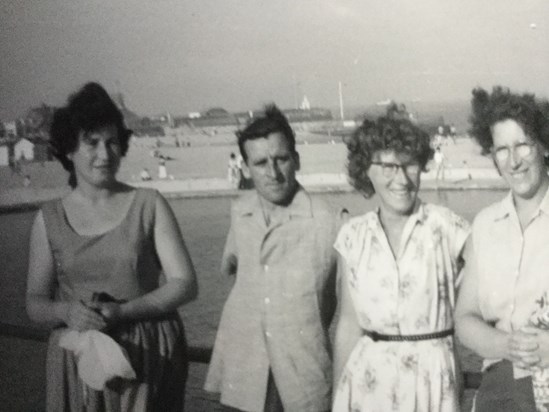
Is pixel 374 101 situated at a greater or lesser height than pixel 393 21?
lesser

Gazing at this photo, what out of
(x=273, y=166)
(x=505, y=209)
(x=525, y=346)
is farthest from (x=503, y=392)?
(x=273, y=166)

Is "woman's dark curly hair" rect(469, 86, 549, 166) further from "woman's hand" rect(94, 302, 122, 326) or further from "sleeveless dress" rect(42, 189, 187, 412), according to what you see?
"woman's hand" rect(94, 302, 122, 326)

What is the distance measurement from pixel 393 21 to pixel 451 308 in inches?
32.5

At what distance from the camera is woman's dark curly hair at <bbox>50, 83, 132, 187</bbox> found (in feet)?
5.72

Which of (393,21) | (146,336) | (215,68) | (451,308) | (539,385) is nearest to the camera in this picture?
(539,385)

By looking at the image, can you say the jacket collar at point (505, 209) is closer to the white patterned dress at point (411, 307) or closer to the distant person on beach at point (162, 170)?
the white patterned dress at point (411, 307)

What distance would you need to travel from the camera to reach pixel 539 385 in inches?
54.2

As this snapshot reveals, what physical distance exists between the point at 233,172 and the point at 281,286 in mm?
369

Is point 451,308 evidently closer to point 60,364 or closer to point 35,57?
point 60,364

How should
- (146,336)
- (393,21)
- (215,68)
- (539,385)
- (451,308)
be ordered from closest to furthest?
(539,385) < (451,308) < (146,336) < (393,21) < (215,68)

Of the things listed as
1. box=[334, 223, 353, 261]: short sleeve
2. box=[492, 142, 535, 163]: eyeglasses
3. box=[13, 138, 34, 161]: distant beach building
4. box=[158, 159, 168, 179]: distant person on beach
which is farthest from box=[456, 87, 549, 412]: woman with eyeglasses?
box=[13, 138, 34, 161]: distant beach building

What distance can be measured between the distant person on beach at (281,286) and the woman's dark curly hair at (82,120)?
0.33 meters

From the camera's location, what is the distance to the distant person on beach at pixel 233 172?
185 centimetres

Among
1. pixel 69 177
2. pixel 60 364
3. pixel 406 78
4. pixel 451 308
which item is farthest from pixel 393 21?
pixel 60 364
